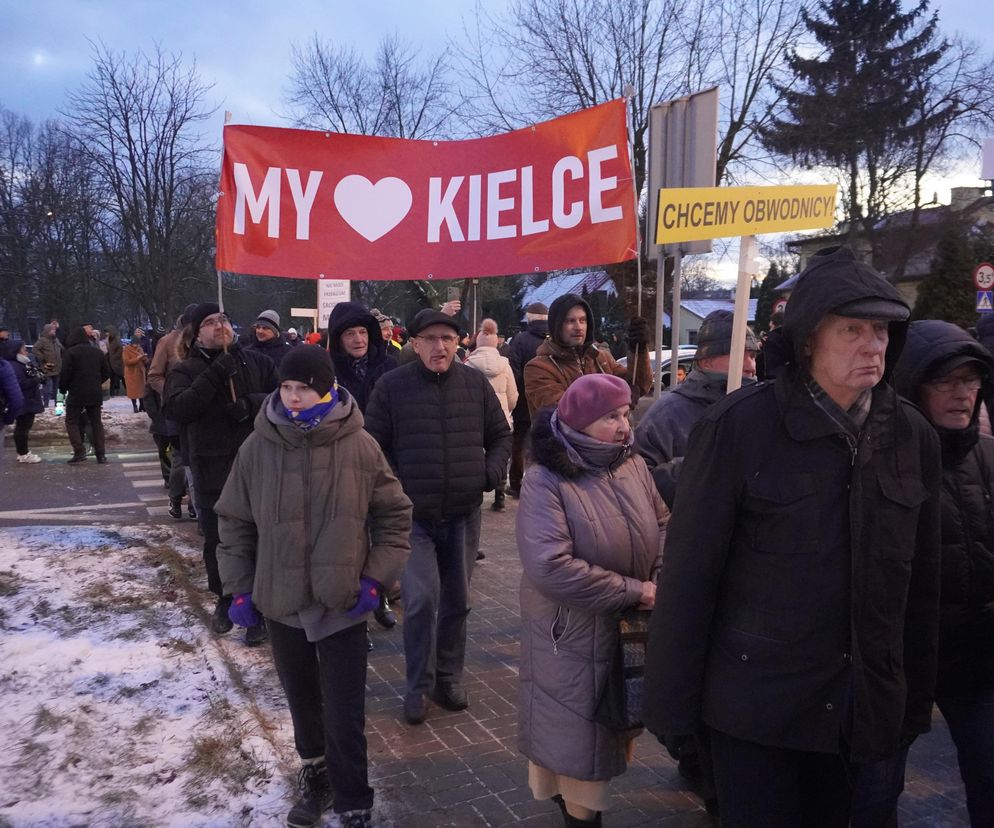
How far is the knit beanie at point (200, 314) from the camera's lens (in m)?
5.35

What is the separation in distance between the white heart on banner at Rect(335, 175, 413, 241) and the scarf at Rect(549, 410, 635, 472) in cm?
265

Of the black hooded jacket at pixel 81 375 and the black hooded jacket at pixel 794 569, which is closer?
the black hooded jacket at pixel 794 569

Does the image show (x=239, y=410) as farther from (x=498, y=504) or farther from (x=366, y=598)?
(x=498, y=504)

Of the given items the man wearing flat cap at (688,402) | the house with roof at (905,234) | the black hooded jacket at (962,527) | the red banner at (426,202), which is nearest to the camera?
the black hooded jacket at (962,527)

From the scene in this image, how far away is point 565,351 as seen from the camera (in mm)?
5969

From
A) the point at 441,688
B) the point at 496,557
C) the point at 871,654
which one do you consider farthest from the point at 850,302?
the point at 496,557

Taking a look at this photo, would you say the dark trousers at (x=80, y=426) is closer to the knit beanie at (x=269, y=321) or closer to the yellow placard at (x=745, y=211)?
the knit beanie at (x=269, y=321)

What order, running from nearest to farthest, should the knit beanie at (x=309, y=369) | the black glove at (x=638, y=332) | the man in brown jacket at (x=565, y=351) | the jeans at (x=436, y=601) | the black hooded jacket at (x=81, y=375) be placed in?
1. the knit beanie at (x=309, y=369)
2. the jeans at (x=436, y=601)
3. the man in brown jacket at (x=565, y=351)
4. the black glove at (x=638, y=332)
5. the black hooded jacket at (x=81, y=375)

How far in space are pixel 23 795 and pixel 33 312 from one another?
43929 mm

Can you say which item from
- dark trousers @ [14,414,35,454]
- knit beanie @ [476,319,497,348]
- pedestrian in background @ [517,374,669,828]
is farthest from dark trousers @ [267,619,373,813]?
dark trousers @ [14,414,35,454]

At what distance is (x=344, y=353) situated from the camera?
558 cm

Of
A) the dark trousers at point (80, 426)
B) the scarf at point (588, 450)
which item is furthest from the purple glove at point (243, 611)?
the dark trousers at point (80, 426)

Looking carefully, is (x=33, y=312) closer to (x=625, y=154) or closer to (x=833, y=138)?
(x=833, y=138)

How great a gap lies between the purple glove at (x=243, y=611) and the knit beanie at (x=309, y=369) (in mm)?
836
